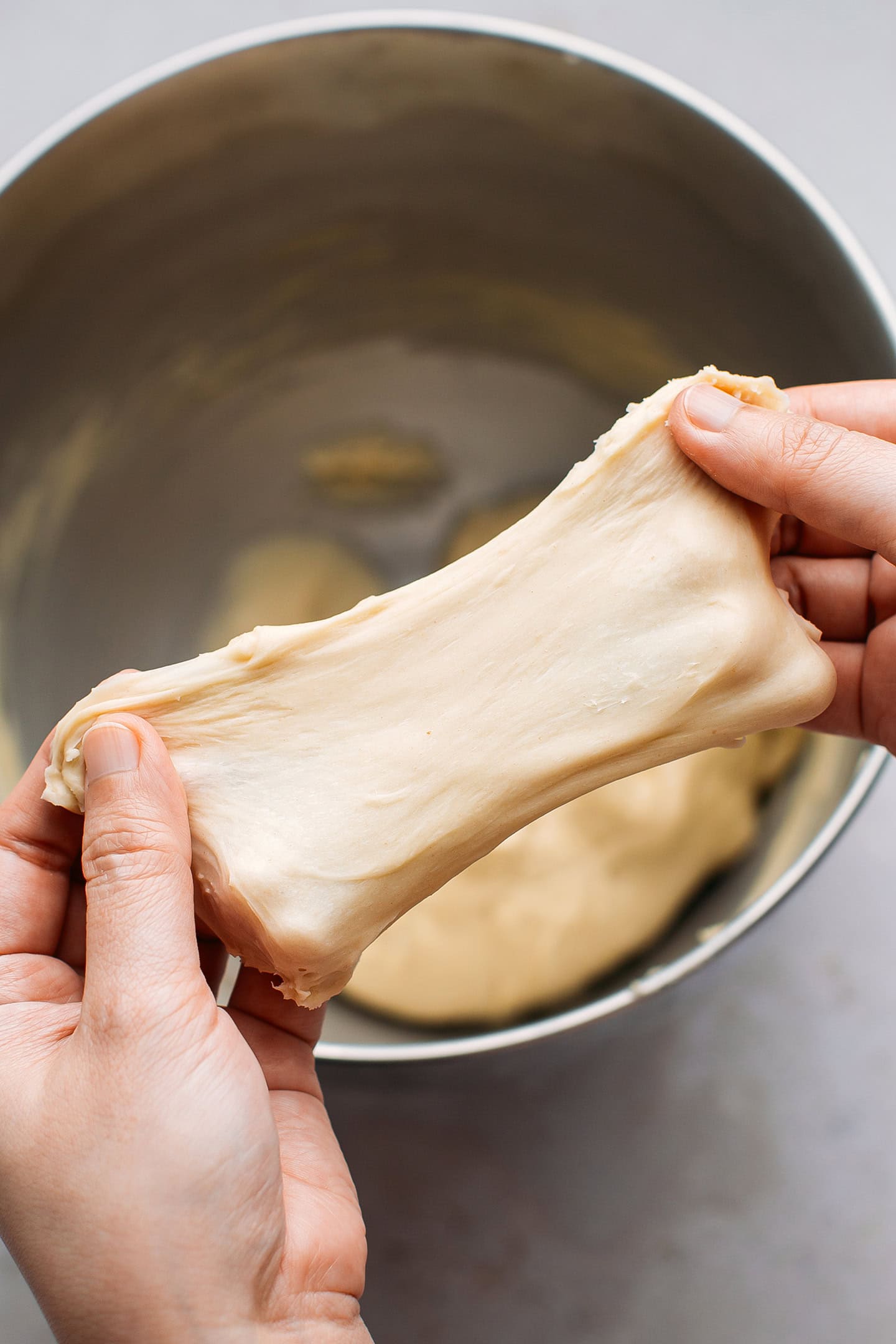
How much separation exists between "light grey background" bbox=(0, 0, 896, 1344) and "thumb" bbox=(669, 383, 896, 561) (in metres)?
0.71

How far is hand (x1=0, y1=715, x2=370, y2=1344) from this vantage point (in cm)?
83

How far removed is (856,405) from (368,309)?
778 millimetres

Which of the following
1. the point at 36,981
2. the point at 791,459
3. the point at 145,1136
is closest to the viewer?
the point at 145,1136

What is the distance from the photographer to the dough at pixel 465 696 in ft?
3.05

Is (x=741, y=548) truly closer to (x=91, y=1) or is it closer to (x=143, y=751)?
(x=143, y=751)

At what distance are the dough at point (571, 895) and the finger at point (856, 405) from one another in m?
0.43

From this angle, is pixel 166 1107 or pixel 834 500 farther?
pixel 834 500

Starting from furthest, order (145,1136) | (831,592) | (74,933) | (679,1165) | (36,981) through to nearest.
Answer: (679,1165)
(831,592)
(74,933)
(36,981)
(145,1136)

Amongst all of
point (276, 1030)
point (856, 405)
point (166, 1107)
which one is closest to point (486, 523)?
point (856, 405)

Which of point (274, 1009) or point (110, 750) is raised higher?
point (110, 750)

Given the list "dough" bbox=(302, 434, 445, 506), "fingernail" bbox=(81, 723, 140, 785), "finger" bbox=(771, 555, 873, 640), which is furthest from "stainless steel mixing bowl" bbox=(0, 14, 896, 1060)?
"fingernail" bbox=(81, 723, 140, 785)

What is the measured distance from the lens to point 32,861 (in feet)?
3.62

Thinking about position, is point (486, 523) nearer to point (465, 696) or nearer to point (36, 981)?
point (465, 696)

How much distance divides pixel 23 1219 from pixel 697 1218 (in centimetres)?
96
